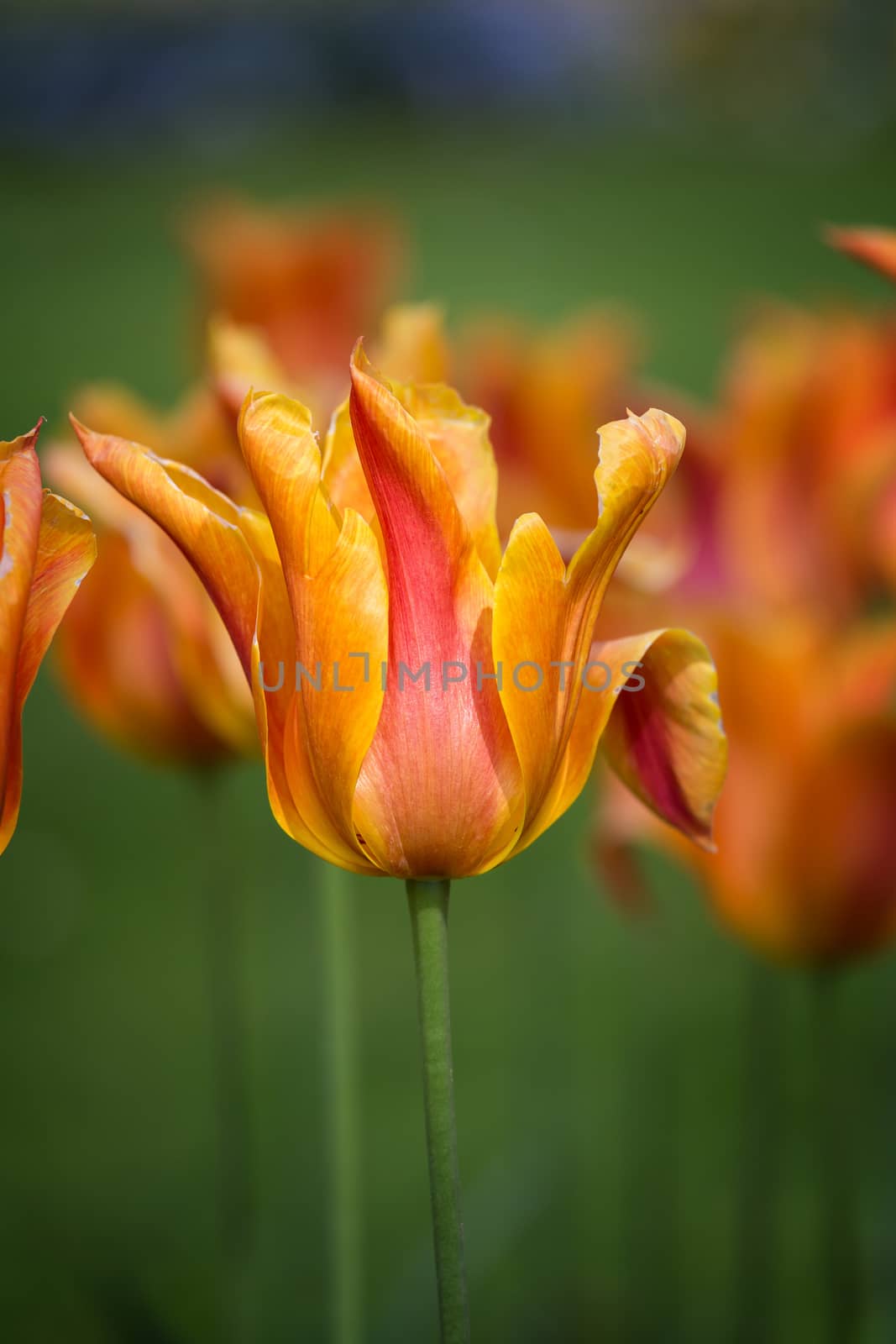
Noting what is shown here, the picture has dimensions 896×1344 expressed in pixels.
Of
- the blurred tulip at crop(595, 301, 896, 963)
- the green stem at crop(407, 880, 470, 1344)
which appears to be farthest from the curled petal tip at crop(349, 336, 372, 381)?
the blurred tulip at crop(595, 301, 896, 963)

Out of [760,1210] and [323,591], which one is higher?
[323,591]

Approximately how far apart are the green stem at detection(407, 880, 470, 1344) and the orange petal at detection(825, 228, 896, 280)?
22cm

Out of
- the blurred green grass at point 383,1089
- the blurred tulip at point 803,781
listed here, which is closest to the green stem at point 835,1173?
the blurred tulip at point 803,781

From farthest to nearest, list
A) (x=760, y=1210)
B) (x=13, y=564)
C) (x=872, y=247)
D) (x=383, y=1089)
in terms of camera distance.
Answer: (x=383, y=1089) → (x=760, y=1210) → (x=872, y=247) → (x=13, y=564)

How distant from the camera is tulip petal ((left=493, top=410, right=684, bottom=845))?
0.32m

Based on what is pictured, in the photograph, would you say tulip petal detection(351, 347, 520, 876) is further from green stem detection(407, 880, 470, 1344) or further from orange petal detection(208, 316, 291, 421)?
orange petal detection(208, 316, 291, 421)

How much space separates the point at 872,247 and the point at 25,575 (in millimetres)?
253

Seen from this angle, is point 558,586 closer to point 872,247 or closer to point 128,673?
point 872,247

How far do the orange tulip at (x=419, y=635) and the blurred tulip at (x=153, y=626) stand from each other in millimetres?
155

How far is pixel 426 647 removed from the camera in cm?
35

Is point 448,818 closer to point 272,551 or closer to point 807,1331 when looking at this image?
point 272,551

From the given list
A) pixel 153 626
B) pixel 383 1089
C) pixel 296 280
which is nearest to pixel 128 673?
pixel 153 626

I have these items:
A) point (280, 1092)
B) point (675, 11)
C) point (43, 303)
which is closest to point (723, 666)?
point (280, 1092)

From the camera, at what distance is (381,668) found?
1.10 ft
